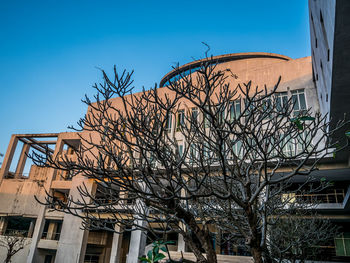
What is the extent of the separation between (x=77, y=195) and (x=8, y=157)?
37.8 ft

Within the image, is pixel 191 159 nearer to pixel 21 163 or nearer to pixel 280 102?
pixel 280 102

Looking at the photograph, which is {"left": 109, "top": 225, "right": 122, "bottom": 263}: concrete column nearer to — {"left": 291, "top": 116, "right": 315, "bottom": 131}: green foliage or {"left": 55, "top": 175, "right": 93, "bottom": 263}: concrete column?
{"left": 55, "top": 175, "right": 93, "bottom": 263}: concrete column

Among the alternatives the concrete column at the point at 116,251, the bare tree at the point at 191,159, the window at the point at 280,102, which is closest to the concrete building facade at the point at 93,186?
the concrete column at the point at 116,251

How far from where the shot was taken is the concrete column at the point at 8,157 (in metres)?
26.7

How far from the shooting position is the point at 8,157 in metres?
27.3

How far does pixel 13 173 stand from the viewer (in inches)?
1107

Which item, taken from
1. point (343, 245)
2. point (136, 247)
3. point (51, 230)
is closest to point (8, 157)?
point (51, 230)

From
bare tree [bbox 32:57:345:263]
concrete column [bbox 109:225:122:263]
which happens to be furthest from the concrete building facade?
bare tree [bbox 32:57:345:263]

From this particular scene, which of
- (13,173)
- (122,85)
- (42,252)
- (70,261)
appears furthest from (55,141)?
(122,85)

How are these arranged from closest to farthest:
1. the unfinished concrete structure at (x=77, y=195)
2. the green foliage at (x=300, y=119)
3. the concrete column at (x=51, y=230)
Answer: the green foliage at (x=300, y=119) → the unfinished concrete structure at (x=77, y=195) → the concrete column at (x=51, y=230)

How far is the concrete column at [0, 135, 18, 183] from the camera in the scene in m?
26.7

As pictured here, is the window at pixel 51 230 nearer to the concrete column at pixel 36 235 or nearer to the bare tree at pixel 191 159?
the concrete column at pixel 36 235

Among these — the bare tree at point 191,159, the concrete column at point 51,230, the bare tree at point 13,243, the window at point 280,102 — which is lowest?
the bare tree at point 13,243

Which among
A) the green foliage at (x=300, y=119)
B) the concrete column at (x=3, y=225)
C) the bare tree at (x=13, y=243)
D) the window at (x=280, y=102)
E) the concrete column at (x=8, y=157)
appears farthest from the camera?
the concrete column at (x=8, y=157)
